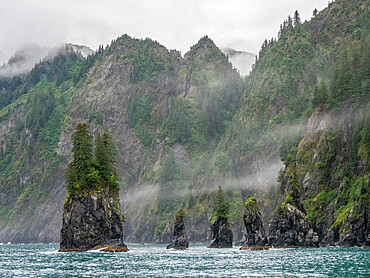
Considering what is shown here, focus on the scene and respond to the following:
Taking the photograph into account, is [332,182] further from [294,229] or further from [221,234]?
[221,234]

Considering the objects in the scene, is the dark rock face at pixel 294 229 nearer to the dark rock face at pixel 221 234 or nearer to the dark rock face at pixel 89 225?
the dark rock face at pixel 221 234

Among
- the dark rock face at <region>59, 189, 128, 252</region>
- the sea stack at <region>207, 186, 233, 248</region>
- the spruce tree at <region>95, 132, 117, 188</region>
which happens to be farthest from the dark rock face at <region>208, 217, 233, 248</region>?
the dark rock face at <region>59, 189, 128, 252</region>

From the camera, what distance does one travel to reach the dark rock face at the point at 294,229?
134m

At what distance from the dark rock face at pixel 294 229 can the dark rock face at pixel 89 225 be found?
1606 inches

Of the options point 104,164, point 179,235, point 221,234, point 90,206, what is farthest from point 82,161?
point 221,234

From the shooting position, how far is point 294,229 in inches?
5325

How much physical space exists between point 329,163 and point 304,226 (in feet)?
108

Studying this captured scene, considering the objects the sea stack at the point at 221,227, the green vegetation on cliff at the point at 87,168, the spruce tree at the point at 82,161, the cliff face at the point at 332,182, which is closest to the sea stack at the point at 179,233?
the sea stack at the point at 221,227

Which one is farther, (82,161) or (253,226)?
(253,226)

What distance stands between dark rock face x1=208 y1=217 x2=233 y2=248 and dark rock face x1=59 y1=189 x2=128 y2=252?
42.7 meters

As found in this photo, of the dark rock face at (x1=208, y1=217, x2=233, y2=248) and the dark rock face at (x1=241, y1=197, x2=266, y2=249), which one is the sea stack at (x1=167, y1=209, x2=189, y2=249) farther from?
the dark rock face at (x1=241, y1=197, x2=266, y2=249)

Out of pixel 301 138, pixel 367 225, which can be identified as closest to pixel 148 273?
pixel 367 225

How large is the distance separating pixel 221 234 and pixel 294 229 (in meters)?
34.4

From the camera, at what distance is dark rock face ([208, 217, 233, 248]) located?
164m
